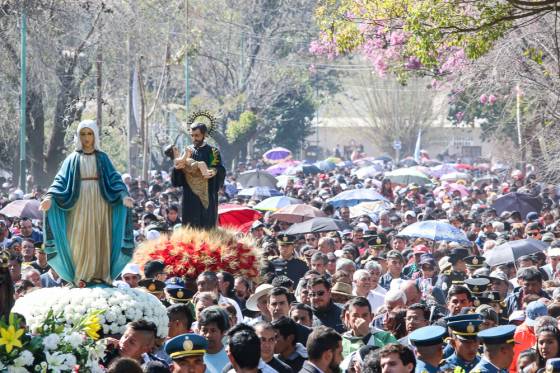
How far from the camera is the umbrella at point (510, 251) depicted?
1772 cm

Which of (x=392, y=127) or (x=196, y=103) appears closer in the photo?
(x=196, y=103)

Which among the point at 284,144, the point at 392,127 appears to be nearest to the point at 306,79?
the point at 284,144

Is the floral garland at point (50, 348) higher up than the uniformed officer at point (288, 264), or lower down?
higher up

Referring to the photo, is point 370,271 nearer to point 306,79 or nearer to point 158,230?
point 158,230

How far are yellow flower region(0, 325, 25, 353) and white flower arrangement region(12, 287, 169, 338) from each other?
2792mm

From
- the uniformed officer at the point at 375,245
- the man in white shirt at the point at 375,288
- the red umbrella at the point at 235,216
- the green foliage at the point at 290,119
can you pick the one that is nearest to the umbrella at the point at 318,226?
the uniformed officer at the point at 375,245

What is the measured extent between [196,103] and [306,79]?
285 inches

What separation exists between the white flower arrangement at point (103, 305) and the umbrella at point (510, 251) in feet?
24.9

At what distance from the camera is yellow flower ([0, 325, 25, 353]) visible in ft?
24.8

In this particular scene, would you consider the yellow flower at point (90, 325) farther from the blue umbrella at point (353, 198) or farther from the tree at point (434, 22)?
the blue umbrella at point (353, 198)

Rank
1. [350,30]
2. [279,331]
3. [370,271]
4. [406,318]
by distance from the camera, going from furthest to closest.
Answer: [350,30] → [370,271] → [406,318] → [279,331]

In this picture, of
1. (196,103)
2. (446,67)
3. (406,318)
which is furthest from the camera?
(196,103)

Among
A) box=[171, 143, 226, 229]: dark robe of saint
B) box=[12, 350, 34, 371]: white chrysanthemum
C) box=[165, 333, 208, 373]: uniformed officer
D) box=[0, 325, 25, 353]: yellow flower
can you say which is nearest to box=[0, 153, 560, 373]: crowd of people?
box=[165, 333, 208, 373]: uniformed officer

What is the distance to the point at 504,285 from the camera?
1477cm
